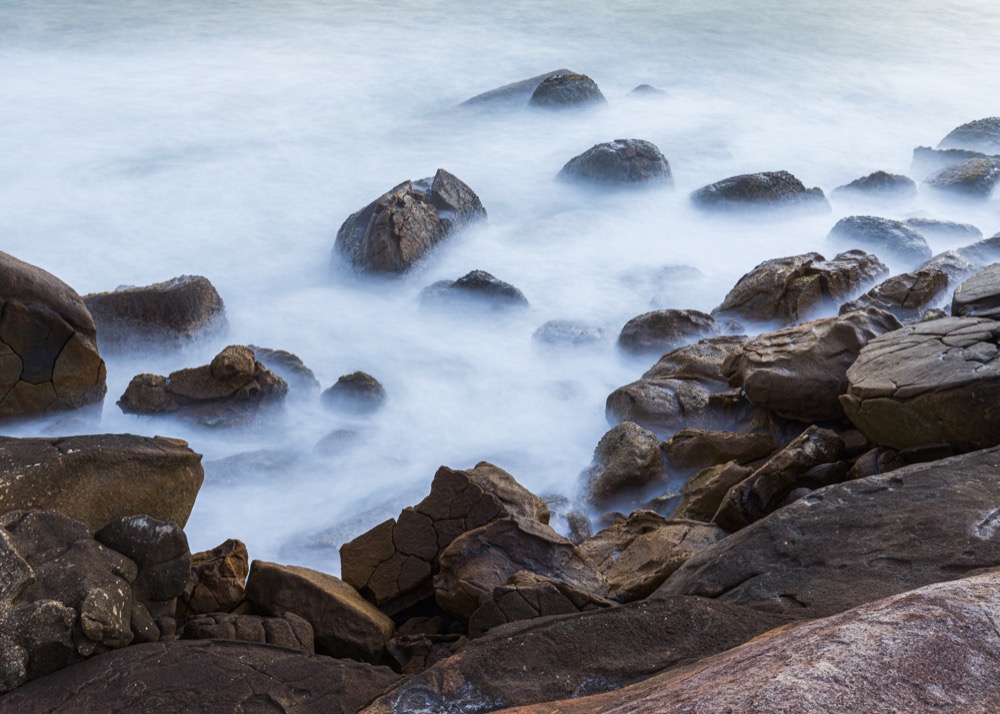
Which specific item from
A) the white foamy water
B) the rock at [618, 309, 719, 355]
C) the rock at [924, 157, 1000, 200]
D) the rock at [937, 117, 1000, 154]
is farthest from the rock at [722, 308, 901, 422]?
the rock at [937, 117, 1000, 154]

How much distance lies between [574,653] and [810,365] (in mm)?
3085

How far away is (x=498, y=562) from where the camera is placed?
3.99m

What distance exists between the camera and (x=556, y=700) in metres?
2.49

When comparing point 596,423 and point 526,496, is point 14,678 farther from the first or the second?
point 596,423

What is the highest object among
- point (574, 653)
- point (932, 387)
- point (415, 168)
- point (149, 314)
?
point (932, 387)

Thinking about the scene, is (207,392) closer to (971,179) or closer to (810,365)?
(810,365)

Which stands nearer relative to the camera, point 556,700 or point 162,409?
point 556,700

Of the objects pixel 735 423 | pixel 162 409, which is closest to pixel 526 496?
pixel 735 423

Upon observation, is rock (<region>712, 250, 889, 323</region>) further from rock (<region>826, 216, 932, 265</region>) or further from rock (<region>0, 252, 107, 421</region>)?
rock (<region>0, 252, 107, 421</region>)

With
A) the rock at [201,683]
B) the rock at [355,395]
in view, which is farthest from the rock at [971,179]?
the rock at [201,683]

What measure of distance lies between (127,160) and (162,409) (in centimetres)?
597

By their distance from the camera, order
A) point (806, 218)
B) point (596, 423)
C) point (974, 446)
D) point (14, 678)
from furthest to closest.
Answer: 1. point (806, 218)
2. point (596, 423)
3. point (974, 446)
4. point (14, 678)

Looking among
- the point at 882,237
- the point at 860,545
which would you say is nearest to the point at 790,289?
the point at 882,237

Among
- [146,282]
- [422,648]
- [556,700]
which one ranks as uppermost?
[556,700]
